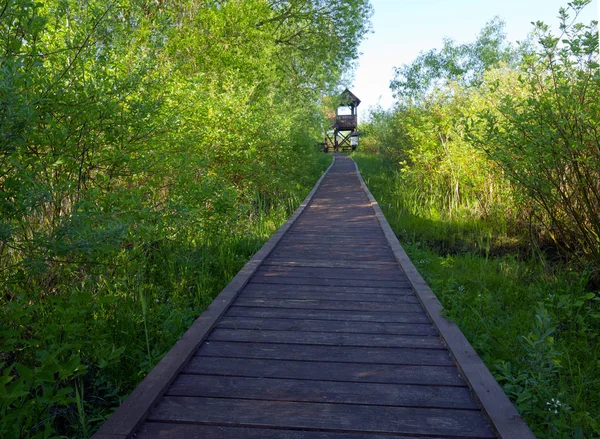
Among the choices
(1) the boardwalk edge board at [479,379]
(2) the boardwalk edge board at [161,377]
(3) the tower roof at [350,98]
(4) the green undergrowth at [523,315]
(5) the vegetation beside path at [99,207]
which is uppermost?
(3) the tower roof at [350,98]

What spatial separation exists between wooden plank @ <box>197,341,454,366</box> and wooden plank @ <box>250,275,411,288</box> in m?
1.51

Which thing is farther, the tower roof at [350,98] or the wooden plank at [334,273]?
the tower roof at [350,98]

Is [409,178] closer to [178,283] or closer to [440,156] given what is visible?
[440,156]

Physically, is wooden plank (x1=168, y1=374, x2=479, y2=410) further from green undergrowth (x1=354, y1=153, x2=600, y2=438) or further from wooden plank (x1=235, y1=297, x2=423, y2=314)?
wooden plank (x1=235, y1=297, x2=423, y2=314)

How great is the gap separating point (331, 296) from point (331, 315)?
499 mm

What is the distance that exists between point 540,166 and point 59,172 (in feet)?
14.1

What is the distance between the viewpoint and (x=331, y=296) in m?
4.49

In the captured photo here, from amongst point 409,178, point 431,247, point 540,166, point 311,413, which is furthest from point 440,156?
point 311,413

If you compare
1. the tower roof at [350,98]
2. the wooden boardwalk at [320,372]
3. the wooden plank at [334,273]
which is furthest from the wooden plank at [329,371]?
the tower roof at [350,98]

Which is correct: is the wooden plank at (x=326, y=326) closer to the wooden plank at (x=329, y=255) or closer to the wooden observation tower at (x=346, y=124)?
the wooden plank at (x=329, y=255)

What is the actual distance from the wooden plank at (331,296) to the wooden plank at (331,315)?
1.06ft

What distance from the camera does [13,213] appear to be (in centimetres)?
255

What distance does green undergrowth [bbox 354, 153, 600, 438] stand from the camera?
2.88m

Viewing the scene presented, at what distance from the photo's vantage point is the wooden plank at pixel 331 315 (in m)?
3.90
